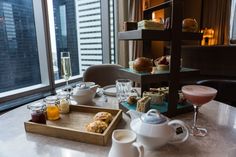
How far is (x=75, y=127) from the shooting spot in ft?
2.60

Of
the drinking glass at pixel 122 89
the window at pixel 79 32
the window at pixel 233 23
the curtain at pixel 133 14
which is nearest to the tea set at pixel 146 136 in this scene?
the drinking glass at pixel 122 89

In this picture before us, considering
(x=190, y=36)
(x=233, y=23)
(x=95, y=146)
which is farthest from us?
(x=233, y=23)

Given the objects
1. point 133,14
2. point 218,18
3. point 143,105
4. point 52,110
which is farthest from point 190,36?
point 218,18

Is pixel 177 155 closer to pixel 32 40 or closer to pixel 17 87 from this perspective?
pixel 17 87

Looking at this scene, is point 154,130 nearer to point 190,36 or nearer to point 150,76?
point 150,76

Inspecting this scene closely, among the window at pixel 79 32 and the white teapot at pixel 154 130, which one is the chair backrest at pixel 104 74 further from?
the white teapot at pixel 154 130

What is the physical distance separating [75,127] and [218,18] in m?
5.94

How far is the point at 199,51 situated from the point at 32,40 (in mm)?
2751

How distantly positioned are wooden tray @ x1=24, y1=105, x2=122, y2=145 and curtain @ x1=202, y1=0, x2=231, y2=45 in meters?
5.70

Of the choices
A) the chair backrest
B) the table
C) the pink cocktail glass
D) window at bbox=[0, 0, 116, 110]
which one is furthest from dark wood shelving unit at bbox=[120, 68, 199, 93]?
window at bbox=[0, 0, 116, 110]

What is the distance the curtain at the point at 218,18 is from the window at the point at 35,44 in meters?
4.57

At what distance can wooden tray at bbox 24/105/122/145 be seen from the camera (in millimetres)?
666

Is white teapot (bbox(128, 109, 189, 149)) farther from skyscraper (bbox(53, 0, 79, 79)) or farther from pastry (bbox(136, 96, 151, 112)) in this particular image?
skyscraper (bbox(53, 0, 79, 79))

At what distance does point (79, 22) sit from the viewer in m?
2.57
